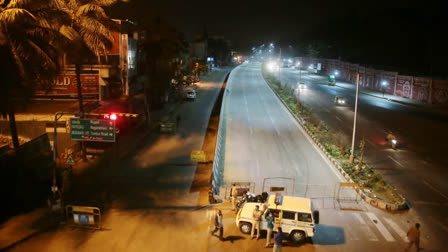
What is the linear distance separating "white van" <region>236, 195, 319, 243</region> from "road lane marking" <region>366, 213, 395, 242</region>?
3.47 meters

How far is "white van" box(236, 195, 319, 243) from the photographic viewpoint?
1698cm

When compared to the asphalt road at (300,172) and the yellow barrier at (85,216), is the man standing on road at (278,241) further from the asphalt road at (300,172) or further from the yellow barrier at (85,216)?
the yellow barrier at (85,216)

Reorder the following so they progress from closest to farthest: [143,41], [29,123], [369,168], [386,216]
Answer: [386,216] < [369,168] < [29,123] < [143,41]

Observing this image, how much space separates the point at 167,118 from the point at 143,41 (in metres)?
11.5

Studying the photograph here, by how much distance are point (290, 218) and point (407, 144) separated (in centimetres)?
2191

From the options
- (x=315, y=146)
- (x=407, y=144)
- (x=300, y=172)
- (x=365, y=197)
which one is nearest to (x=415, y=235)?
(x=365, y=197)

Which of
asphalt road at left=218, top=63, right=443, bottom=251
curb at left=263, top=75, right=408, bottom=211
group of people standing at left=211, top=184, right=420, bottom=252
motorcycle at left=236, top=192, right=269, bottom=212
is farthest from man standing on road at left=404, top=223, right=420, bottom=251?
motorcycle at left=236, top=192, right=269, bottom=212

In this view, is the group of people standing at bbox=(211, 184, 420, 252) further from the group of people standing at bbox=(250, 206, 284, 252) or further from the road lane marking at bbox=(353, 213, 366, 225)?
the road lane marking at bbox=(353, 213, 366, 225)

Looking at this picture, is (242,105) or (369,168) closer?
(369,168)

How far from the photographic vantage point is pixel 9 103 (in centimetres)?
2305

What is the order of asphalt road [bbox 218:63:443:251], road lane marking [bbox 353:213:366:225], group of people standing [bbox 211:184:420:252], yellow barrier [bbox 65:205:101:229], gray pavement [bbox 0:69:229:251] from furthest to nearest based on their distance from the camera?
road lane marking [bbox 353:213:366:225]
yellow barrier [bbox 65:205:101:229]
asphalt road [bbox 218:63:443:251]
gray pavement [bbox 0:69:229:251]
group of people standing [bbox 211:184:420:252]

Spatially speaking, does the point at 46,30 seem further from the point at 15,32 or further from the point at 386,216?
the point at 386,216

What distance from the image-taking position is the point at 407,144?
112ft

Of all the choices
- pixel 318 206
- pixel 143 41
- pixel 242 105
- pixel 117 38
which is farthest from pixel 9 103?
pixel 242 105
